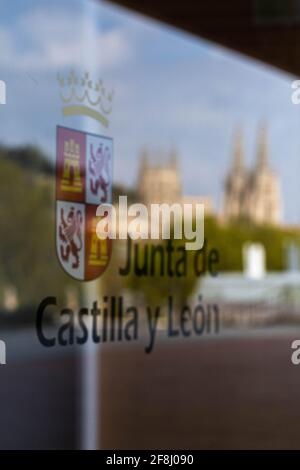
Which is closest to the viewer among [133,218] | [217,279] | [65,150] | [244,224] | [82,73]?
[65,150]

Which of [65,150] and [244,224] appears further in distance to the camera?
[244,224]

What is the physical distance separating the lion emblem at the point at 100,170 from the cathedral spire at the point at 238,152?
6.31 feet

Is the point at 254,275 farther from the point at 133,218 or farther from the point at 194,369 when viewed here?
the point at 133,218

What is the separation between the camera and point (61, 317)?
2.08m

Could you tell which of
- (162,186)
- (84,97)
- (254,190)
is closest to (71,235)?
(84,97)

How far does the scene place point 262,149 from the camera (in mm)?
3922

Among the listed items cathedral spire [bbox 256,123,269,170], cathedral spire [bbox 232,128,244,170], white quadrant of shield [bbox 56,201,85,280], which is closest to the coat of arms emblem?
white quadrant of shield [bbox 56,201,85,280]

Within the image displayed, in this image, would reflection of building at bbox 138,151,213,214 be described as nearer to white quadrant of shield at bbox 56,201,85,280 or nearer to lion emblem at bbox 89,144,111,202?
lion emblem at bbox 89,144,111,202

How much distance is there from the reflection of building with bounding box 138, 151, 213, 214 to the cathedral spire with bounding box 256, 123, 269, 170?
1.23 ft

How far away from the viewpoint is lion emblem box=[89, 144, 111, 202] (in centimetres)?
207
